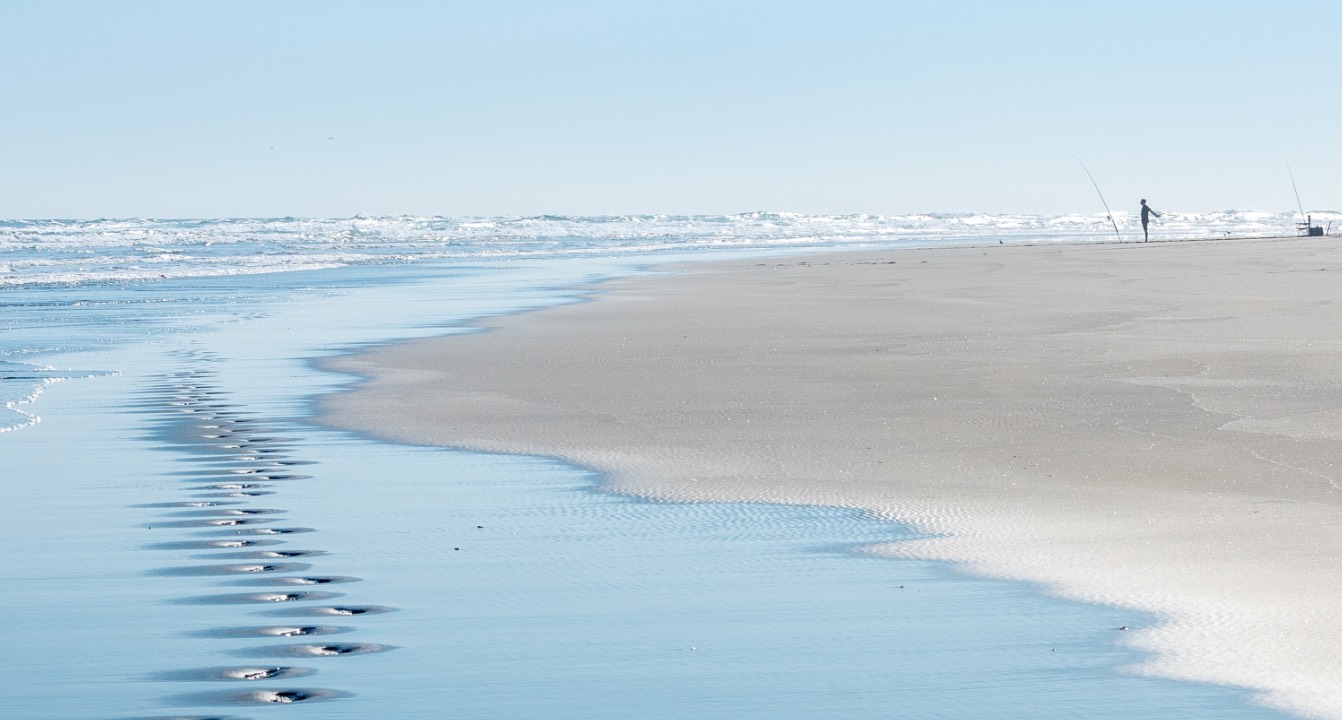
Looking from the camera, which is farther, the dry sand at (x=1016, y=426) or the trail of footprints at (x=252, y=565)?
the dry sand at (x=1016, y=426)

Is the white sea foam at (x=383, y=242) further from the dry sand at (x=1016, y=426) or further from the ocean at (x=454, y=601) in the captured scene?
the ocean at (x=454, y=601)

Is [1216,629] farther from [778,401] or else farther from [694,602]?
[778,401]

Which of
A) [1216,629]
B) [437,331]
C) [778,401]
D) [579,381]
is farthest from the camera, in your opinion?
[437,331]

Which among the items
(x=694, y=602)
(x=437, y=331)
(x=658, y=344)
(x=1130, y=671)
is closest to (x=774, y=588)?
(x=694, y=602)

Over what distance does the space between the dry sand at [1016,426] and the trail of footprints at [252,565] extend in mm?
803

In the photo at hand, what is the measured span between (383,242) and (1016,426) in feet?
158

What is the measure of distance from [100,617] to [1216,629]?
265cm

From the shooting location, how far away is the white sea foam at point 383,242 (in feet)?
104

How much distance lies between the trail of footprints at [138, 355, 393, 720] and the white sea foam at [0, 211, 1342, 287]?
1916 cm

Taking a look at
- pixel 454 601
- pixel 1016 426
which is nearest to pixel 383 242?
pixel 1016 426

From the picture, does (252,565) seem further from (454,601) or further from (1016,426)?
(1016,426)

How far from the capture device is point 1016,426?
6.91 m

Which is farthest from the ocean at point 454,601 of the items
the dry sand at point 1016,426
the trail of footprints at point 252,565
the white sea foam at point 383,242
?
the white sea foam at point 383,242

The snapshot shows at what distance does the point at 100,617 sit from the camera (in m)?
3.94
